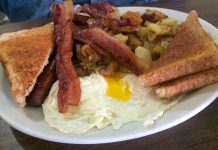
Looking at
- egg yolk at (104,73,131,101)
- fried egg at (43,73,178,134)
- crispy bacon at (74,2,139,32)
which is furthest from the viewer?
crispy bacon at (74,2,139,32)

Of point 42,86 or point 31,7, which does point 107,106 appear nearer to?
point 42,86

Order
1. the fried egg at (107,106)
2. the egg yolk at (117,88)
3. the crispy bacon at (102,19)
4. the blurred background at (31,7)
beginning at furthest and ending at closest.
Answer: the blurred background at (31,7), the crispy bacon at (102,19), the egg yolk at (117,88), the fried egg at (107,106)

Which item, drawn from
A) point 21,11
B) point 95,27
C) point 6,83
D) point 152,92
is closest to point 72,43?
point 95,27

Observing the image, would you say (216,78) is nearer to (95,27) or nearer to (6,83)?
(95,27)

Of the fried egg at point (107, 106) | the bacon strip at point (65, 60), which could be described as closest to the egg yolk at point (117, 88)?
the fried egg at point (107, 106)

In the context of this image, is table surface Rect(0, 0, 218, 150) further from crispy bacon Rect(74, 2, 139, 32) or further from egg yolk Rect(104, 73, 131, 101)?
crispy bacon Rect(74, 2, 139, 32)

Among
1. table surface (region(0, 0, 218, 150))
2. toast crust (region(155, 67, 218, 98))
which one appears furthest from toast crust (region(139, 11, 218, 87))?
table surface (region(0, 0, 218, 150))

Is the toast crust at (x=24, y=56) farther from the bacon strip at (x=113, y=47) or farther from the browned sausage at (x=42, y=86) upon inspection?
the bacon strip at (x=113, y=47)

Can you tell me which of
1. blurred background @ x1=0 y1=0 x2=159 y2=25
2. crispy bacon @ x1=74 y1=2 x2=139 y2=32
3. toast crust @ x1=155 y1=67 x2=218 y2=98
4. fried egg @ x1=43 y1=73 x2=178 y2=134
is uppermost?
toast crust @ x1=155 y1=67 x2=218 y2=98
